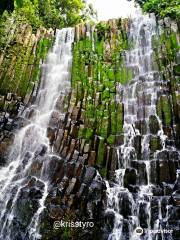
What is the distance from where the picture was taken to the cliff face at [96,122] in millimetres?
12391

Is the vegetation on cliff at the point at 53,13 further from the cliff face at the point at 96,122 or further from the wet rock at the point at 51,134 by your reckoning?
the wet rock at the point at 51,134

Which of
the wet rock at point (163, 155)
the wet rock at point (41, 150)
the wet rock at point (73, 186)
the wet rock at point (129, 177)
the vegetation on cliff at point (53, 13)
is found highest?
the vegetation on cliff at point (53, 13)

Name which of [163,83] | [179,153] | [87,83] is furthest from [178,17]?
[179,153]

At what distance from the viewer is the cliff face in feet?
40.7

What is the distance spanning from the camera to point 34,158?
46.4ft

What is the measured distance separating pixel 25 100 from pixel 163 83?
631 cm

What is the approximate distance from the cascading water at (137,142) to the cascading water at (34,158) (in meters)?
2.63

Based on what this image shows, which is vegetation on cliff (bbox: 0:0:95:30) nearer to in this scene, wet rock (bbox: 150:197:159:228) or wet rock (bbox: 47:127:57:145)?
wet rock (bbox: 47:127:57:145)

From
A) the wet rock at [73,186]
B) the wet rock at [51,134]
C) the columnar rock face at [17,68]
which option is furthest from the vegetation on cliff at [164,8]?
the wet rock at [73,186]

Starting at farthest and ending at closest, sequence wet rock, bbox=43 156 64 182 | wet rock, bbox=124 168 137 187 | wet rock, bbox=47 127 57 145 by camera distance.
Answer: wet rock, bbox=47 127 57 145 < wet rock, bbox=43 156 64 182 < wet rock, bbox=124 168 137 187

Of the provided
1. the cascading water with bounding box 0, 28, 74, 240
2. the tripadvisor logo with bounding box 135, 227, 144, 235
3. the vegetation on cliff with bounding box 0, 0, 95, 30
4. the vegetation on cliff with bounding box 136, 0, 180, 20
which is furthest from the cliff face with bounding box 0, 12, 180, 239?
the vegetation on cliff with bounding box 0, 0, 95, 30

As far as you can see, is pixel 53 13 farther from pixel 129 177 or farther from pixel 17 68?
pixel 129 177

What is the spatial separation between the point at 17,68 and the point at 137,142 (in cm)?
732

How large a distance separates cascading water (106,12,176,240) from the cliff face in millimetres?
55
